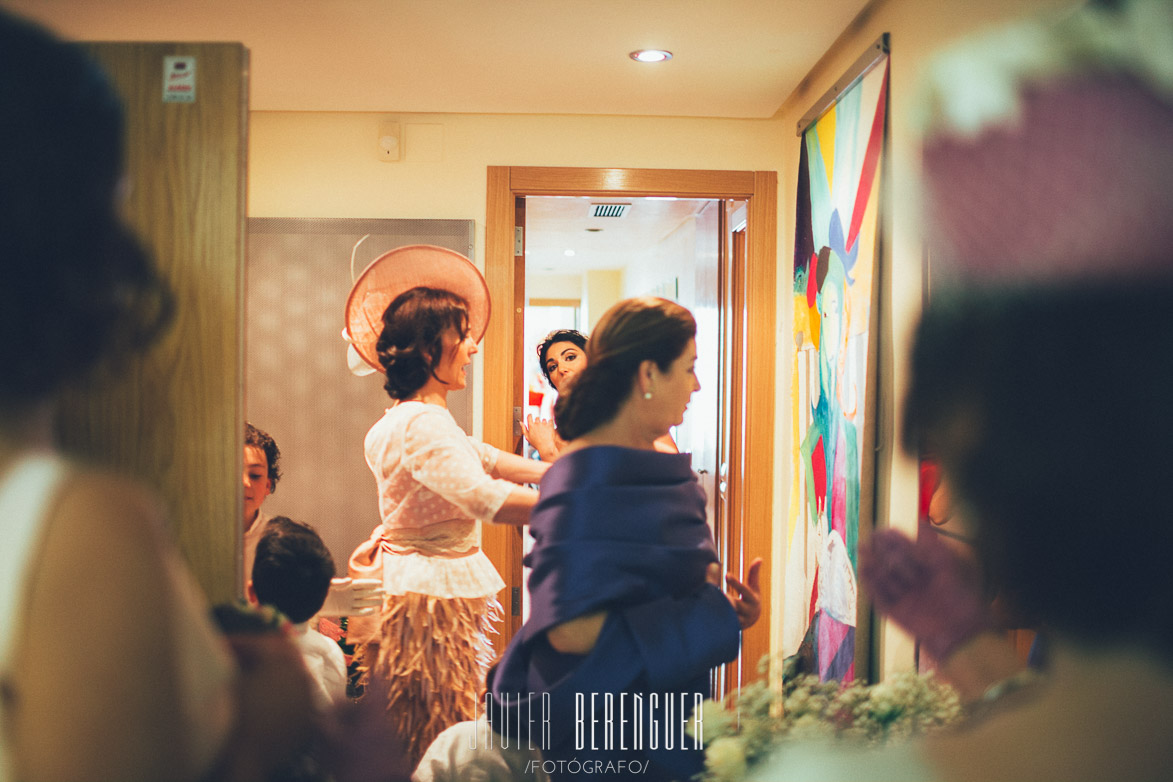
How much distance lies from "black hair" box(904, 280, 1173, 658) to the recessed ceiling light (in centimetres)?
222

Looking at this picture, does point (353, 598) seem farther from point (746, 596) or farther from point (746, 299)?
point (746, 299)

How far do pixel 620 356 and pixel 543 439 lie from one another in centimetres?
145

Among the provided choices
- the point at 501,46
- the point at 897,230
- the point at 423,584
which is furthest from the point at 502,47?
the point at 423,584

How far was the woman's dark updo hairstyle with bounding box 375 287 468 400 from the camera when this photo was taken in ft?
6.63

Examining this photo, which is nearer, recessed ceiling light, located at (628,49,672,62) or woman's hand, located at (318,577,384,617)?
woman's hand, located at (318,577,384,617)

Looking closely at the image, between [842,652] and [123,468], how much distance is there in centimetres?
208

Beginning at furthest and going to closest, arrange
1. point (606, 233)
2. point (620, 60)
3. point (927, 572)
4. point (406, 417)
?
1. point (606, 233)
2. point (620, 60)
3. point (406, 417)
4. point (927, 572)

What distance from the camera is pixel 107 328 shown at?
1.96 feet

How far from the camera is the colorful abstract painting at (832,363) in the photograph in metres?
2.26

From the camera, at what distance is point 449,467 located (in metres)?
1.87

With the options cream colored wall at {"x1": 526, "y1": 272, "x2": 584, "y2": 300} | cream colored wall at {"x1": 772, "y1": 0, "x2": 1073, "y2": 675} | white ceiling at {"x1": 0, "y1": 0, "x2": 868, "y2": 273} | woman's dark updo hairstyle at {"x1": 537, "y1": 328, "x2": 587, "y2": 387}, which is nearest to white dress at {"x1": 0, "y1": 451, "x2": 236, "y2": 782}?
cream colored wall at {"x1": 772, "y1": 0, "x2": 1073, "y2": 675}

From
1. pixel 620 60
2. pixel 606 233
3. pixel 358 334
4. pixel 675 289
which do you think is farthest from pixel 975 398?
pixel 606 233

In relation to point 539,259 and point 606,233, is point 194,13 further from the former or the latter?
point 539,259

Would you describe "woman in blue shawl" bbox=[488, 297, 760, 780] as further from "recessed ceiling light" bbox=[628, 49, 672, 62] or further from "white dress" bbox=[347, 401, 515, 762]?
"recessed ceiling light" bbox=[628, 49, 672, 62]
